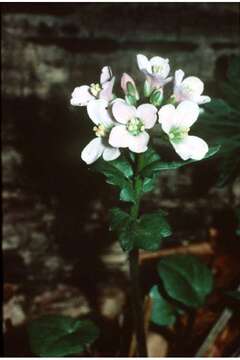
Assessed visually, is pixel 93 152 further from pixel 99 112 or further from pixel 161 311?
pixel 161 311

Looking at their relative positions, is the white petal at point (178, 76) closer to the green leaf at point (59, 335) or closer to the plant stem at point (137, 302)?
the plant stem at point (137, 302)

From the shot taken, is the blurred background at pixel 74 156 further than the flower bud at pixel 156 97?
Yes

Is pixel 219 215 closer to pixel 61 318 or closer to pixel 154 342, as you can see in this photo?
pixel 154 342

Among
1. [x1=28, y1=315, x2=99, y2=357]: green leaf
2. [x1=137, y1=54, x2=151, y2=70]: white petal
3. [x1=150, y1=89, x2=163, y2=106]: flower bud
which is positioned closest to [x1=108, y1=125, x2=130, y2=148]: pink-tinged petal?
[x1=150, y1=89, x2=163, y2=106]: flower bud

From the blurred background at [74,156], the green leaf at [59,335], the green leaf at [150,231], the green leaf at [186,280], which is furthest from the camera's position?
the blurred background at [74,156]

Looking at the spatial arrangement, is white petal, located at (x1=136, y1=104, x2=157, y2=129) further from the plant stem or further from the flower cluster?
the plant stem

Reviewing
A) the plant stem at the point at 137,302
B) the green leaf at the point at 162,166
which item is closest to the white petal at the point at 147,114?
the green leaf at the point at 162,166

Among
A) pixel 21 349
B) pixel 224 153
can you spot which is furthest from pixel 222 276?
pixel 21 349
